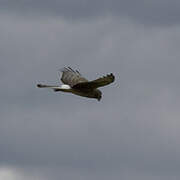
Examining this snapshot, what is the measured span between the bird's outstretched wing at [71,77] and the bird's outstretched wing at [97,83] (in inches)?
43.7

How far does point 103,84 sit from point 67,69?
7852mm

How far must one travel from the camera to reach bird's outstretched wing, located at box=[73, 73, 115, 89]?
1363 inches

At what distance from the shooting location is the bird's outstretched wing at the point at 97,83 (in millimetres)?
34631

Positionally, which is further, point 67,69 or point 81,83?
point 67,69

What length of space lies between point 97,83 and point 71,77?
4.92 metres

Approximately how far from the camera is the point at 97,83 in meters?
36.5

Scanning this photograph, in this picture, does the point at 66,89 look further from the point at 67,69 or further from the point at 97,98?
the point at 67,69

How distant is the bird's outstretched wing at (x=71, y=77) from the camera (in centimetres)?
3957

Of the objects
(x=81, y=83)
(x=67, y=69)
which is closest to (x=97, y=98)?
(x=81, y=83)

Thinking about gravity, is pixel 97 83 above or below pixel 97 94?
below

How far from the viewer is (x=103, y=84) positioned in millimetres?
36250

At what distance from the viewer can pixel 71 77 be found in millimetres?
41188

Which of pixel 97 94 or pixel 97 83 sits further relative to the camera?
pixel 97 94

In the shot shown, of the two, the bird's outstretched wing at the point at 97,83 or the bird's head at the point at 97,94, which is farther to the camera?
the bird's head at the point at 97,94
